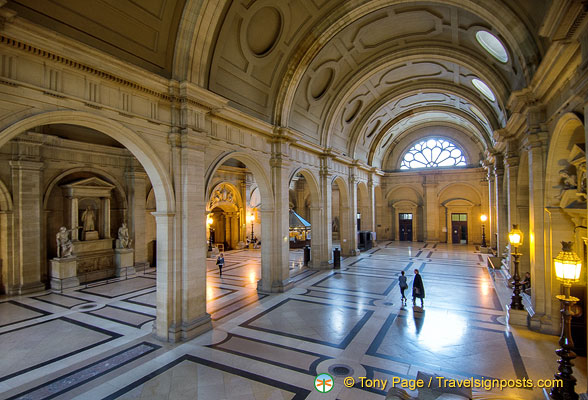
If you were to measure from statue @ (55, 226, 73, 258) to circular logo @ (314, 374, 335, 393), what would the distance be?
12757mm

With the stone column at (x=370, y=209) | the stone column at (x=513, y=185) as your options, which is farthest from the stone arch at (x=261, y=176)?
the stone column at (x=370, y=209)

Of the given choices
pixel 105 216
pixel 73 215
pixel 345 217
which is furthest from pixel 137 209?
pixel 345 217

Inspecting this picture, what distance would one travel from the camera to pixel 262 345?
25.1ft

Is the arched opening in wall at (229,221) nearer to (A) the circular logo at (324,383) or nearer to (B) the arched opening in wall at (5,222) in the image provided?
(B) the arched opening in wall at (5,222)

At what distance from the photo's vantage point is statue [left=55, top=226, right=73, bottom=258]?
13203mm

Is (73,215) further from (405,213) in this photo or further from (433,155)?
(433,155)

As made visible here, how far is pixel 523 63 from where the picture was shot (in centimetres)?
843

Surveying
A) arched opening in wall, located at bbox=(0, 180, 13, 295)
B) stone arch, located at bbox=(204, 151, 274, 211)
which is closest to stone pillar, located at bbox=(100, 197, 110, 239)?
arched opening in wall, located at bbox=(0, 180, 13, 295)

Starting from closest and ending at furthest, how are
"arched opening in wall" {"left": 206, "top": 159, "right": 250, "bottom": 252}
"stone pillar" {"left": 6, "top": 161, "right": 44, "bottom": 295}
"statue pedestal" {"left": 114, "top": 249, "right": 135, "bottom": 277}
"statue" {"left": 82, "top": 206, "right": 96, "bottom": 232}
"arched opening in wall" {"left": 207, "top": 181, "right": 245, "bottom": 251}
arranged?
1. "stone pillar" {"left": 6, "top": 161, "right": 44, "bottom": 295}
2. "statue" {"left": 82, "top": 206, "right": 96, "bottom": 232}
3. "statue pedestal" {"left": 114, "top": 249, "right": 135, "bottom": 277}
4. "arched opening in wall" {"left": 206, "top": 159, "right": 250, "bottom": 252}
5. "arched opening in wall" {"left": 207, "top": 181, "right": 245, "bottom": 251}

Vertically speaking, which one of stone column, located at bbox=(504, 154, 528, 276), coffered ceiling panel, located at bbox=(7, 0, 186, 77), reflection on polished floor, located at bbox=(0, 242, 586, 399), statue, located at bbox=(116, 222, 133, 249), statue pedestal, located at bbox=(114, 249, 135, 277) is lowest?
reflection on polished floor, located at bbox=(0, 242, 586, 399)

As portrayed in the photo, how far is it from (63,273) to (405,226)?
91.1ft

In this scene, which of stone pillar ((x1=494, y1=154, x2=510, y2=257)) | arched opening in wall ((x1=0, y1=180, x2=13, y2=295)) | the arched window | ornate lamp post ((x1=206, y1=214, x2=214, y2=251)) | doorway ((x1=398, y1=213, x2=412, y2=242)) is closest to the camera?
arched opening in wall ((x1=0, y1=180, x2=13, y2=295))

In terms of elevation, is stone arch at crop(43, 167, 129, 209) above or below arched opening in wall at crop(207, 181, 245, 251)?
above

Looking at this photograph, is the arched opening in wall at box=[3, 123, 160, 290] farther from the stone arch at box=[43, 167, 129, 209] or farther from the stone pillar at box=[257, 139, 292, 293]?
the stone pillar at box=[257, 139, 292, 293]
